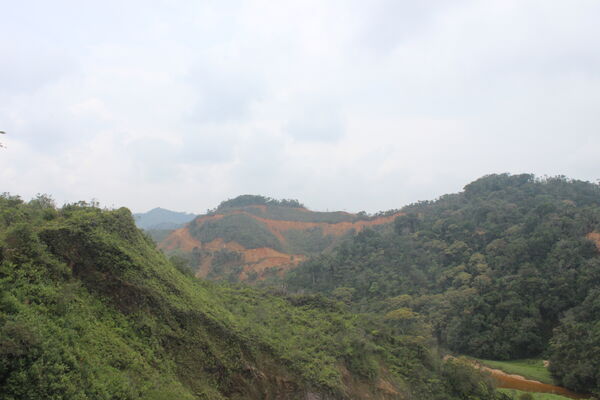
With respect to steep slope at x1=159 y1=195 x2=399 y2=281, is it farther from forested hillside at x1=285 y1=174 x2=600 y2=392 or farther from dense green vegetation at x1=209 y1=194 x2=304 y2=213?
forested hillside at x1=285 y1=174 x2=600 y2=392

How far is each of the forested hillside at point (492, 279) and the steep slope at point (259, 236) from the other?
13020 mm

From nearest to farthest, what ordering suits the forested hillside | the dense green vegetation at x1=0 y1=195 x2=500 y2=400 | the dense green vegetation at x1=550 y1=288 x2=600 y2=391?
1. the dense green vegetation at x1=0 y1=195 x2=500 y2=400
2. the dense green vegetation at x1=550 y1=288 x2=600 y2=391
3. the forested hillside

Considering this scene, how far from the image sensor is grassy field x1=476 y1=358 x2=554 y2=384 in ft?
80.4

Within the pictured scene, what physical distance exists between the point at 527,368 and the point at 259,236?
41839 millimetres

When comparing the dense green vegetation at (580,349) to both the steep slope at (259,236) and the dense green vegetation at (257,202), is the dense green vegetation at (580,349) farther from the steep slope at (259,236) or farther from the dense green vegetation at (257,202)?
the dense green vegetation at (257,202)

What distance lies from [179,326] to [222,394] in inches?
84.4

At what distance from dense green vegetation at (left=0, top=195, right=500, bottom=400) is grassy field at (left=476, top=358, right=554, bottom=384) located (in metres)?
11.3

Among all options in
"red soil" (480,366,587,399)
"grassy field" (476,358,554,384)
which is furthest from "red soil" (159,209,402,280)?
"red soil" (480,366,587,399)

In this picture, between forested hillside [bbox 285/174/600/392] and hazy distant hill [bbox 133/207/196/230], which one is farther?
hazy distant hill [bbox 133/207/196/230]

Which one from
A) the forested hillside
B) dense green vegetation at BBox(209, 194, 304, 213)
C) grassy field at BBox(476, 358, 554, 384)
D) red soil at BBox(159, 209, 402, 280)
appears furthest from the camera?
dense green vegetation at BBox(209, 194, 304, 213)

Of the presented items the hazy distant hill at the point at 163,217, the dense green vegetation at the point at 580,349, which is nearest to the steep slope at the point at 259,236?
the dense green vegetation at the point at 580,349

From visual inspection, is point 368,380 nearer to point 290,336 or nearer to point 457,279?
point 290,336

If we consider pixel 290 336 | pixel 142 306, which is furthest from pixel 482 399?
pixel 142 306

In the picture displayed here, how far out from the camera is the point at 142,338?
9.59m
